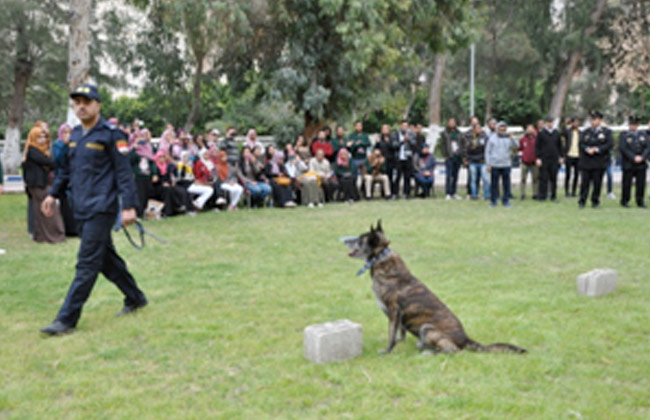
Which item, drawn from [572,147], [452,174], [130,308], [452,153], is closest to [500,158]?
[452,153]

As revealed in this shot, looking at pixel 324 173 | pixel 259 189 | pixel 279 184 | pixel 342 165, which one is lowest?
pixel 259 189

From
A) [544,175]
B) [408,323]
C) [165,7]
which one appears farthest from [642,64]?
[408,323]

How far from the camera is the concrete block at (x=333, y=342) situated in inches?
201

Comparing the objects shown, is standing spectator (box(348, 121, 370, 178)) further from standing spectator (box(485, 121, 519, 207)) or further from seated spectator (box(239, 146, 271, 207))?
standing spectator (box(485, 121, 519, 207))

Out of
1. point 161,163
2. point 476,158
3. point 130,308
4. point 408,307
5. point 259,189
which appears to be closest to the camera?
point 408,307

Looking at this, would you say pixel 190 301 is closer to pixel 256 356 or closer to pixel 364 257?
pixel 256 356

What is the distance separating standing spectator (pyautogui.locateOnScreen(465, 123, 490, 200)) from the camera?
1714 centimetres

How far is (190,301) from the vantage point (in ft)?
23.7

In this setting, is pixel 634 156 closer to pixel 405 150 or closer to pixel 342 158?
pixel 405 150

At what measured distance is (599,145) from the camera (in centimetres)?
1477

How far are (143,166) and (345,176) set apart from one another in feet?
18.8

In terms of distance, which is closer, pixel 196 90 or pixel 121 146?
pixel 121 146

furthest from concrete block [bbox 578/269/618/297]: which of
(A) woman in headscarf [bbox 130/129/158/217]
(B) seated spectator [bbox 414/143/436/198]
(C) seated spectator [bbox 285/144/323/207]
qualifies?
(B) seated spectator [bbox 414/143/436/198]

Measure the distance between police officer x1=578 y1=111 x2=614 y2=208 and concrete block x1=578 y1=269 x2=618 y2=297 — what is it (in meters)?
8.24
